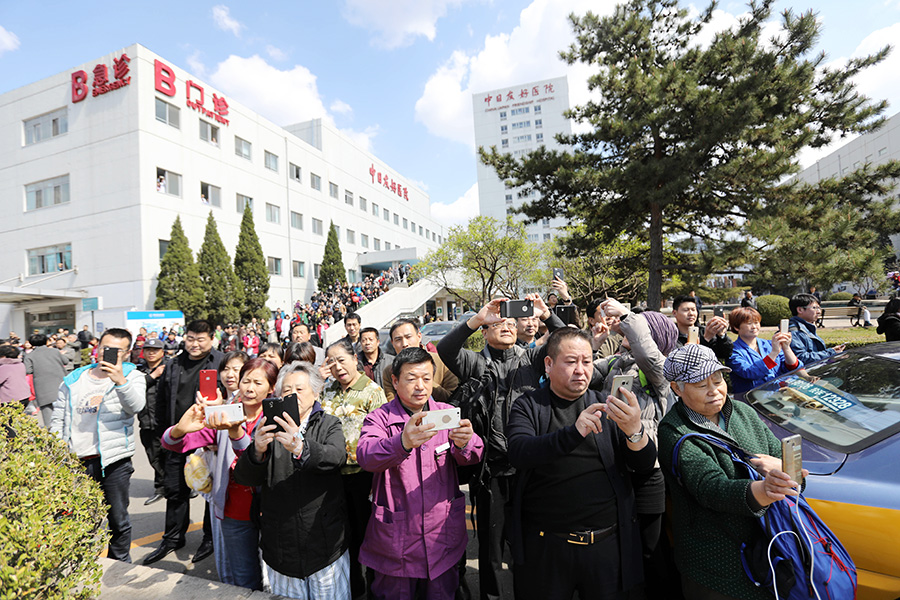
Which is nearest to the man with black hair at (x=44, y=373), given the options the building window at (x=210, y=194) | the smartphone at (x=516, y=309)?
the smartphone at (x=516, y=309)

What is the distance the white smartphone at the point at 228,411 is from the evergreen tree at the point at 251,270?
846 inches

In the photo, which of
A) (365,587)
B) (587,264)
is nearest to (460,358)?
(365,587)

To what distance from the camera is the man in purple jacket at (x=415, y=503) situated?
7.56 feet

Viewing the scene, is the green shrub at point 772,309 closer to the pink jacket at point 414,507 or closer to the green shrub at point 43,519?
the pink jacket at point 414,507

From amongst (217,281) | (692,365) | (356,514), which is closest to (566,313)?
(692,365)

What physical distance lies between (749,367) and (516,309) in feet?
7.62

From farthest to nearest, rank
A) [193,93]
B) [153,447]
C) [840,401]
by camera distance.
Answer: [193,93] → [153,447] → [840,401]

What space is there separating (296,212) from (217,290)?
943 cm

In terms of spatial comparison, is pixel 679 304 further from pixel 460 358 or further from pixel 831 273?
pixel 831 273

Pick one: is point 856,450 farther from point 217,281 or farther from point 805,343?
point 217,281

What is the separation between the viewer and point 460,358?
321 cm

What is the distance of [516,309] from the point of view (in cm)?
303

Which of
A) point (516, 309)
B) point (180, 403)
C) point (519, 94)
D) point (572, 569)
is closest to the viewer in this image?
point (572, 569)

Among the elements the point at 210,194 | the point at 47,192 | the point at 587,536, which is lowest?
A: the point at 587,536
